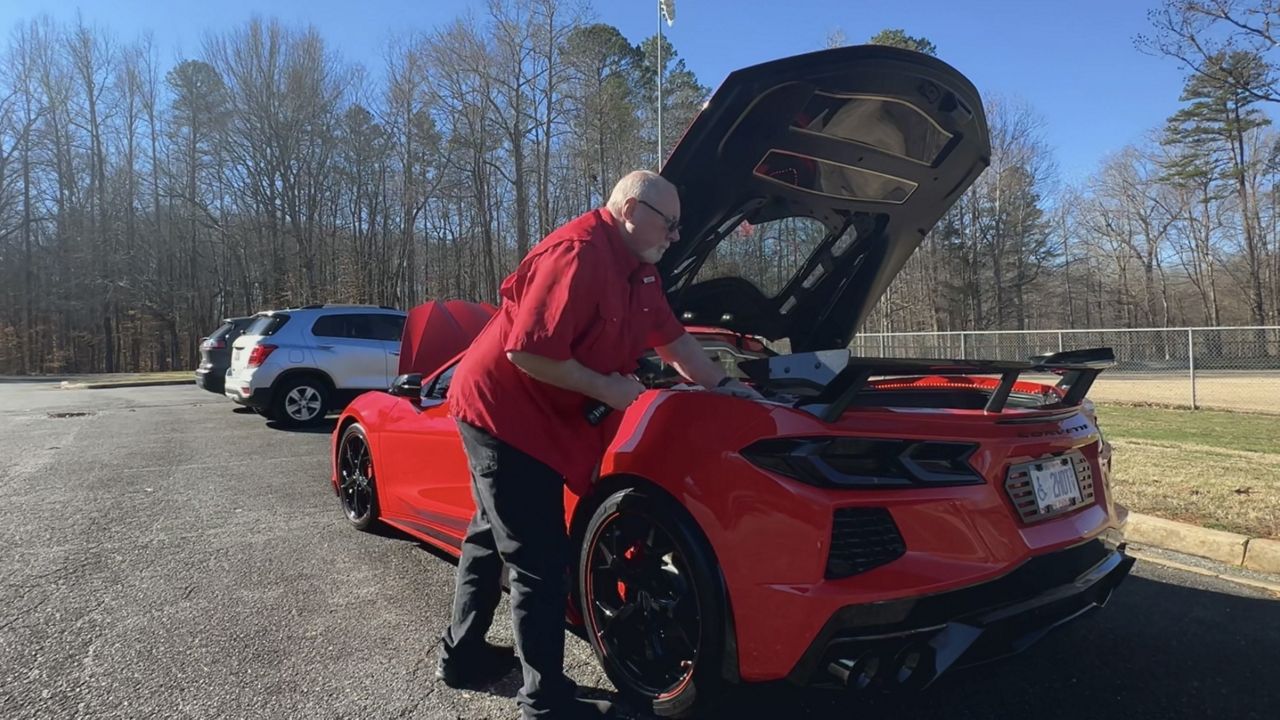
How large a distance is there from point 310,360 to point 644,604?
29.6 ft

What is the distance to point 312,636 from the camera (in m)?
3.02

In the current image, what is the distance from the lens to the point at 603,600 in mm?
2539

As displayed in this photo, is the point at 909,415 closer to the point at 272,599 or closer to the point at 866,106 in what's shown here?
the point at 866,106

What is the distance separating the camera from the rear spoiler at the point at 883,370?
202cm

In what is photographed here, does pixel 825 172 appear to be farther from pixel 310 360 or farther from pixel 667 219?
pixel 310 360

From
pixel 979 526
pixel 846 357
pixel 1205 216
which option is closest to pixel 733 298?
pixel 846 357

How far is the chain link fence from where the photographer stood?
12.9 metres

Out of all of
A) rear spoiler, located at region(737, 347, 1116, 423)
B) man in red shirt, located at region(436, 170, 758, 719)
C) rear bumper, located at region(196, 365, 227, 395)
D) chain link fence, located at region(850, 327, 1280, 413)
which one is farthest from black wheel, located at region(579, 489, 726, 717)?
rear bumper, located at region(196, 365, 227, 395)

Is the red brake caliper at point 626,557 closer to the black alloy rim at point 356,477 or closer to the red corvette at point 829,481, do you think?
the red corvette at point 829,481

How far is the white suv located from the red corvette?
24.4 ft

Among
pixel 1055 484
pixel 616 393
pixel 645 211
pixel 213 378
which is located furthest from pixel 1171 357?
pixel 213 378

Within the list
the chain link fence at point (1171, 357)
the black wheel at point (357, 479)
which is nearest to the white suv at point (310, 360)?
the black wheel at point (357, 479)

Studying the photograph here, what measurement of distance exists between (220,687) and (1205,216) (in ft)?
200

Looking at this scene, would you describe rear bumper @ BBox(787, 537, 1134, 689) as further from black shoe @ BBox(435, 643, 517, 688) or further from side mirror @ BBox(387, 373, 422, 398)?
side mirror @ BBox(387, 373, 422, 398)
